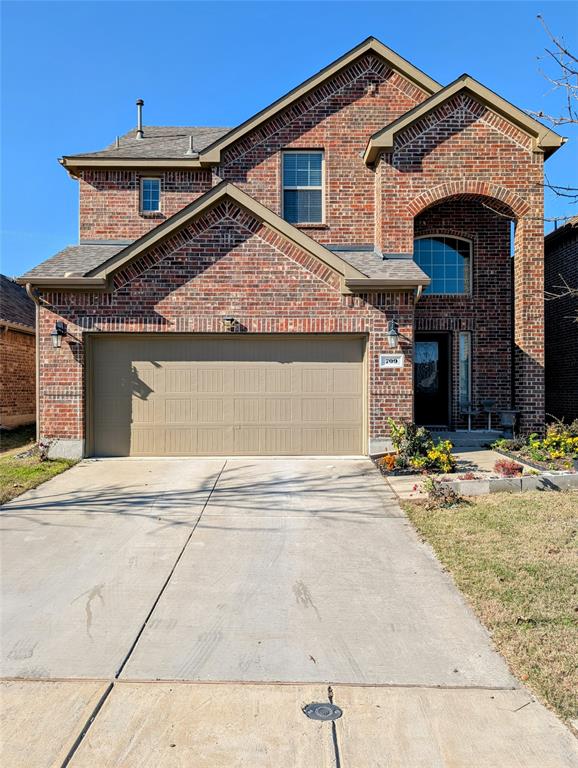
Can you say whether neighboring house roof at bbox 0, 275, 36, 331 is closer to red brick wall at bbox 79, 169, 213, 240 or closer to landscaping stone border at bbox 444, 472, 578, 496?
red brick wall at bbox 79, 169, 213, 240

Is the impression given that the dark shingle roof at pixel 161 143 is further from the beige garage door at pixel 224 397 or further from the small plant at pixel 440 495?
the small plant at pixel 440 495

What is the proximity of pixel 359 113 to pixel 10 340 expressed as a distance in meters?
11.4

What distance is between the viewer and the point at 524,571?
5332 millimetres

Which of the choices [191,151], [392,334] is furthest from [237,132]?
[392,334]

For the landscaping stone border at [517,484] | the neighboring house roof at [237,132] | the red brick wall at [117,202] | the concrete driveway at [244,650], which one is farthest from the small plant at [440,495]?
the red brick wall at [117,202]

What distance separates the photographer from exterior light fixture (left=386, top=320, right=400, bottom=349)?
11.1m

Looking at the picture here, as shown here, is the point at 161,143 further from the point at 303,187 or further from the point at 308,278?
the point at 308,278

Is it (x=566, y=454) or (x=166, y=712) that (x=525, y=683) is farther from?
(x=566, y=454)

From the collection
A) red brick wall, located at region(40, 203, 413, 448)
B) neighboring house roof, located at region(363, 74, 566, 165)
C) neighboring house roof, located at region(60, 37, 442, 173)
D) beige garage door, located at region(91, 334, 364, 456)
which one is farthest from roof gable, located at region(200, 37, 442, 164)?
beige garage door, located at region(91, 334, 364, 456)

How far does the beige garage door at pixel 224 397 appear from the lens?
11445 millimetres

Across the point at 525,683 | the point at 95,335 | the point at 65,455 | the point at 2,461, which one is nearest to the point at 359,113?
the point at 95,335

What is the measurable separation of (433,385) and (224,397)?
572 cm

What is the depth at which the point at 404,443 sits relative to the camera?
33.8 ft

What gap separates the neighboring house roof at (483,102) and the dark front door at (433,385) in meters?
4.79
